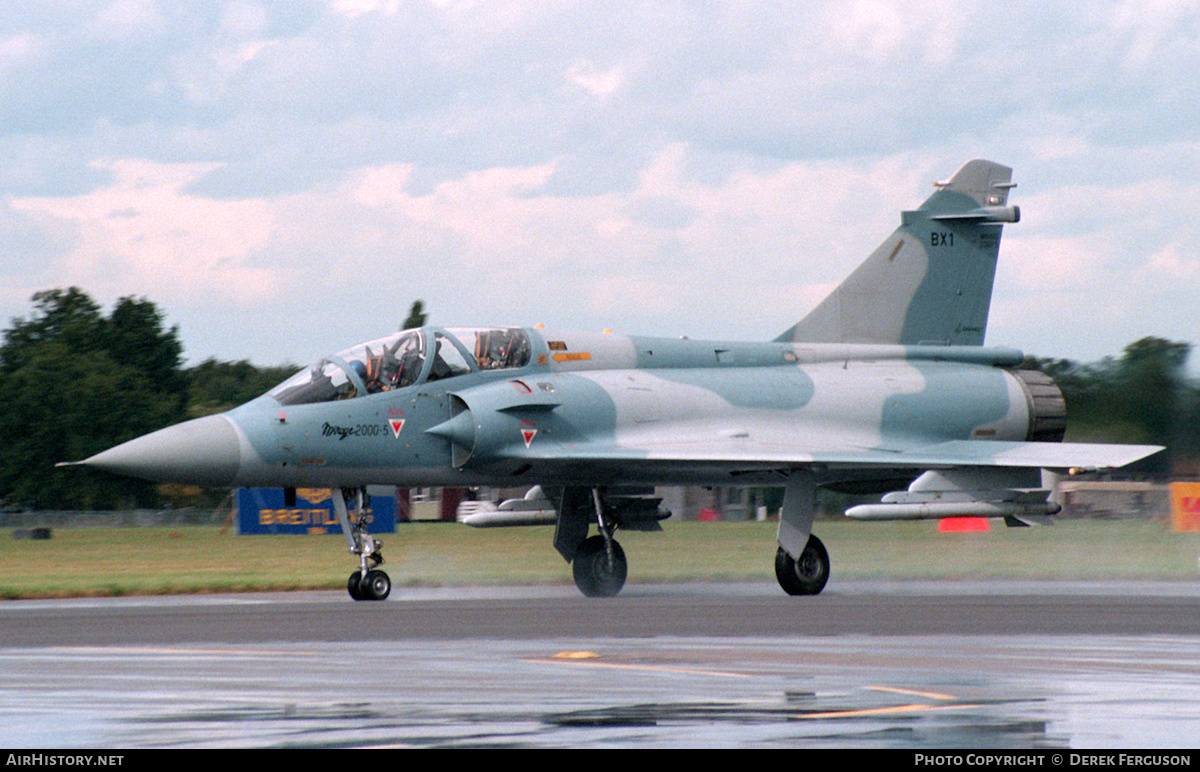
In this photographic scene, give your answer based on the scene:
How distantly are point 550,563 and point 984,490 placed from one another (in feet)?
23.5

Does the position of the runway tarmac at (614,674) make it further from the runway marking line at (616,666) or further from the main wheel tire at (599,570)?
the main wheel tire at (599,570)

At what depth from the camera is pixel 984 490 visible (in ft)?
56.0

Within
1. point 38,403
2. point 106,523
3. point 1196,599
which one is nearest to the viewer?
point 1196,599

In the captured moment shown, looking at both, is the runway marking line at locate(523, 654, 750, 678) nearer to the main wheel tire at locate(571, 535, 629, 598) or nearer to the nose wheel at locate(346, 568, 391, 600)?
the nose wheel at locate(346, 568, 391, 600)

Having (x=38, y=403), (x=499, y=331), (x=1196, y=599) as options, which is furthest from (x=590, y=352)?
(x=38, y=403)

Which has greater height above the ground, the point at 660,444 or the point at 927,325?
the point at 927,325

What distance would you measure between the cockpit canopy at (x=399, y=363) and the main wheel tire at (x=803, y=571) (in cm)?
357

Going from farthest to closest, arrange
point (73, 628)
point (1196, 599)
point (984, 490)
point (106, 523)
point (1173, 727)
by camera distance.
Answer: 1. point (106, 523)
2. point (984, 490)
3. point (1196, 599)
4. point (73, 628)
5. point (1173, 727)

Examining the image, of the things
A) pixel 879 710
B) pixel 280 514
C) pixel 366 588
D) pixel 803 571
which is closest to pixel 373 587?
pixel 366 588

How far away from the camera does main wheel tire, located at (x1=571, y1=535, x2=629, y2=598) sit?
722 inches

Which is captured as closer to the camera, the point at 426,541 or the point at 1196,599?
the point at 1196,599

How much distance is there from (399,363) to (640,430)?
2737 millimetres

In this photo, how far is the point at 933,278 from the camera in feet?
69.7

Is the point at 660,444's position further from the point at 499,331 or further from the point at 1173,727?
the point at 1173,727
